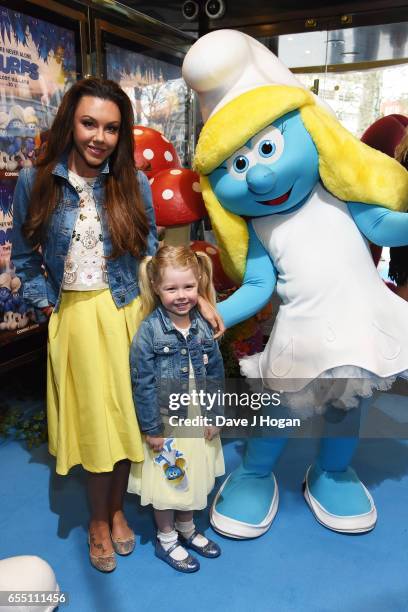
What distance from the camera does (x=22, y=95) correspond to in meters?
2.36

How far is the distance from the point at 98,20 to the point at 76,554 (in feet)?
7.83

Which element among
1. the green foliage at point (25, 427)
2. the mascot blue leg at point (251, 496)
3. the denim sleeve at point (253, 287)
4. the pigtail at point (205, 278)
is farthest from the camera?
the green foliage at point (25, 427)

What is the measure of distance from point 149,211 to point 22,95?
3.68ft

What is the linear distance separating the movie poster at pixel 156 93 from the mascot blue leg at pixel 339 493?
2.23 m

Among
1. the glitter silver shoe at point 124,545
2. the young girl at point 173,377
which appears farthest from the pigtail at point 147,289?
the glitter silver shoe at point 124,545

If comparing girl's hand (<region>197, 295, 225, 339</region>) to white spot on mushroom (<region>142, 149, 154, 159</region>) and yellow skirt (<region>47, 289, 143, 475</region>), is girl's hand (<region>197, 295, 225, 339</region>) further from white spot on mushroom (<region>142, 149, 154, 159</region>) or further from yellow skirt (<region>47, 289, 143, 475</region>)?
white spot on mushroom (<region>142, 149, 154, 159</region>)

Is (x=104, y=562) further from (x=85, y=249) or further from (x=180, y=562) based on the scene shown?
(x=85, y=249)

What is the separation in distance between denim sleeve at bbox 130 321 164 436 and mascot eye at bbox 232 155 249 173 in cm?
56

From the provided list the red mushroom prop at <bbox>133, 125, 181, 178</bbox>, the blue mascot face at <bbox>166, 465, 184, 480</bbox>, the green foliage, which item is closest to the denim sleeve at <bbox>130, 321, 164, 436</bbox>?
the blue mascot face at <bbox>166, 465, 184, 480</bbox>

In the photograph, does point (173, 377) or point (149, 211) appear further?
point (149, 211)

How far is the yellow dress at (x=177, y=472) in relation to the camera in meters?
1.63

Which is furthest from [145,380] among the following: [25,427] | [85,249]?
[25,427]

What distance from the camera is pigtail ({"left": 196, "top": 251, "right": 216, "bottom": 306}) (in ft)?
5.31

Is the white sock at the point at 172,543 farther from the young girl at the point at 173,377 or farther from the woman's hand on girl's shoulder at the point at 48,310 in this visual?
the woman's hand on girl's shoulder at the point at 48,310
